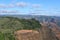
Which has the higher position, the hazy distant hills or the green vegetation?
the hazy distant hills

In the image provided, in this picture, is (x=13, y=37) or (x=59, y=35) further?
(x=59, y=35)

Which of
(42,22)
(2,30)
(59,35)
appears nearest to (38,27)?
(42,22)

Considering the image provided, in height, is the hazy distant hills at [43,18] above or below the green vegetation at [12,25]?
above

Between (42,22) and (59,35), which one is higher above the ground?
(42,22)

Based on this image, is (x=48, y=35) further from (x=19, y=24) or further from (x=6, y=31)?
(x=6, y=31)

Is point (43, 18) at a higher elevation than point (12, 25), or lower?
higher

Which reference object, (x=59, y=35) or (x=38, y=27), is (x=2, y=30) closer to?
(x=38, y=27)

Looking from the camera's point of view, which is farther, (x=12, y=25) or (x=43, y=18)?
(x=12, y=25)
